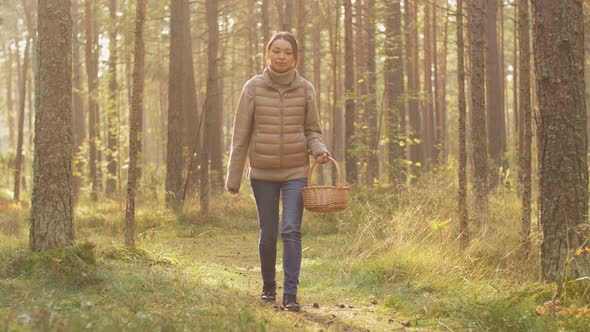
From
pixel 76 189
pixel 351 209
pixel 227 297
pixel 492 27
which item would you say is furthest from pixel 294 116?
pixel 76 189

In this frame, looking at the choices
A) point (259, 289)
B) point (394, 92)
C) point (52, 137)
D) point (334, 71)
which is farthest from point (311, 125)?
point (334, 71)

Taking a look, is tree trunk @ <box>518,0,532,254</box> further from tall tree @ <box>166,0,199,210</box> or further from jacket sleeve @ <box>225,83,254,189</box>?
tall tree @ <box>166,0,199,210</box>

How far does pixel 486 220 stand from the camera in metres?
8.24

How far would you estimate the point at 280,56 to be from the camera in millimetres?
5504

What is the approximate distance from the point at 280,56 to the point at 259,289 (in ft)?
7.93

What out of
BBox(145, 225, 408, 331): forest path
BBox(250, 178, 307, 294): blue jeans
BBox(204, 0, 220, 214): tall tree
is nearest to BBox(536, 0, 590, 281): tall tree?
BBox(145, 225, 408, 331): forest path

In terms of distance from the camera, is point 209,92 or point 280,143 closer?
point 280,143

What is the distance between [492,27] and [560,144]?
1453 centimetres

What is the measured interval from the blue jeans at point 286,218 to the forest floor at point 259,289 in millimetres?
357

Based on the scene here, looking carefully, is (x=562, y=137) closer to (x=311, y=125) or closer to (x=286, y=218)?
(x=311, y=125)

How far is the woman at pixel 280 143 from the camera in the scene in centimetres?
551

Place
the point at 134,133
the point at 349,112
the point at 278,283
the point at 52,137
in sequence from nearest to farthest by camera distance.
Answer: the point at 52,137 → the point at 278,283 → the point at 134,133 → the point at 349,112

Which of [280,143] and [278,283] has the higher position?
[280,143]

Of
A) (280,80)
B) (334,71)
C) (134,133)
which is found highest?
(334,71)
